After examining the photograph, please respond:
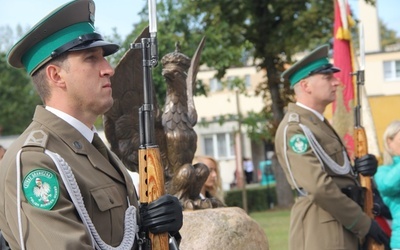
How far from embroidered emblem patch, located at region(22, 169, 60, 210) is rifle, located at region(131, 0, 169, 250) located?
1.56ft

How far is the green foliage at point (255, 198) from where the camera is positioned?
86.2 ft

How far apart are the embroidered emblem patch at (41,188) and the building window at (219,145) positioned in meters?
49.8

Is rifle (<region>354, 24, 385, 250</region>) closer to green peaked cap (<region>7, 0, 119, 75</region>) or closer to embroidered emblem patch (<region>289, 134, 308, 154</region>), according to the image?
embroidered emblem patch (<region>289, 134, 308, 154</region>)

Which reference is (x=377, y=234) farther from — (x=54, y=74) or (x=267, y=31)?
(x=267, y=31)

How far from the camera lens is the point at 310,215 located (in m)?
5.82

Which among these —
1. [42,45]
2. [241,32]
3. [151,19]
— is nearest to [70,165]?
[42,45]

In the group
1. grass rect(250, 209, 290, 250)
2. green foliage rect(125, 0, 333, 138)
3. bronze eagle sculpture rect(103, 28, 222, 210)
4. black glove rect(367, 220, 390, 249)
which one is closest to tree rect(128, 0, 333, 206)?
green foliage rect(125, 0, 333, 138)

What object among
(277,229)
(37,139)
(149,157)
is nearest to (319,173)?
(149,157)

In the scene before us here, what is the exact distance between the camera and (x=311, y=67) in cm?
609

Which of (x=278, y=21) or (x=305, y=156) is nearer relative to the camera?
(x=305, y=156)

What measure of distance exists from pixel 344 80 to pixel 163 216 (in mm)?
8974

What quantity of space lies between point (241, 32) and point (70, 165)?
64.7 ft

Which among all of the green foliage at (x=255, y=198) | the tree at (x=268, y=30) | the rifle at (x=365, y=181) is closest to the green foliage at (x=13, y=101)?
the green foliage at (x=255, y=198)

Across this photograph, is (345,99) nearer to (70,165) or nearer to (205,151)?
(70,165)
